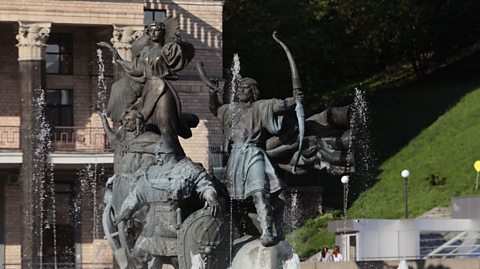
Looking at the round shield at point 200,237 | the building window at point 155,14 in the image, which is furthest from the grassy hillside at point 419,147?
the round shield at point 200,237

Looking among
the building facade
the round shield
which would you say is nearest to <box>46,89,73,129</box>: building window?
the building facade

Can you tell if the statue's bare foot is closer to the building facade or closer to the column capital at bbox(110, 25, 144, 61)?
the building facade

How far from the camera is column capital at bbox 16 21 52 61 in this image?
176 feet

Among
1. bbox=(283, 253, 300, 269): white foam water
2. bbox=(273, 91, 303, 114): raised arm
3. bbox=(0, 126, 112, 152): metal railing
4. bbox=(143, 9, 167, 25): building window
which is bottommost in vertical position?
bbox=(283, 253, 300, 269): white foam water

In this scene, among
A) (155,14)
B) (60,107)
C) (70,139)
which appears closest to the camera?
(70,139)

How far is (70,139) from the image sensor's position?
182 ft

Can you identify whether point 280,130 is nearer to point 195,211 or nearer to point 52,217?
point 195,211

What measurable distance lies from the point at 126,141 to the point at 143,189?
1.00m

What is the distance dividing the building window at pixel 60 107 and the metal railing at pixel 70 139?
71cm

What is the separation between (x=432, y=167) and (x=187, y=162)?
133 ft

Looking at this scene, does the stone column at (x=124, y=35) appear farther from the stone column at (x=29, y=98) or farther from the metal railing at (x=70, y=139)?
the metal railing at (x=70, y=139)

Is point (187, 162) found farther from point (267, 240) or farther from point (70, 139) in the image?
point (70, 139)

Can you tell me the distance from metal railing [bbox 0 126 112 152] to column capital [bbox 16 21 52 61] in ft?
7.97

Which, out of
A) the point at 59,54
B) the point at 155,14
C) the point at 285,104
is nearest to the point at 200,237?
the point at 285,104
